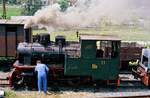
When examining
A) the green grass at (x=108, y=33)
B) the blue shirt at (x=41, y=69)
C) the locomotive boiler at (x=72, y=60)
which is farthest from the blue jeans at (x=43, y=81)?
the green grass at (x=108, y=33)

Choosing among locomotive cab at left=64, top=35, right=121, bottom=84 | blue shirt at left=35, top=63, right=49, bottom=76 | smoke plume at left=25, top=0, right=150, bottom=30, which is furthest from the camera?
smoke plume at left=25, top=0, right=150, bottom=30

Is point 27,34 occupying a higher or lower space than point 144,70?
higher

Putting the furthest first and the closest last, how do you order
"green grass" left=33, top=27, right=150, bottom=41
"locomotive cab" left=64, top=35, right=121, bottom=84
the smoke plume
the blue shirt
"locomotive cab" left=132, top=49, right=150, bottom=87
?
1. "green grass" left=33, top=27, right=150, bottom=41
2. the smoke plume
3. "locomotive cab" left=132, top=49, right=150, bottom=87
4. "locomotive cab" left=64, top=35, right=121, bottom=84
5. the blue shirt

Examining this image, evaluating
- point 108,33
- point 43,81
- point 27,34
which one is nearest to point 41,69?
point 43,81

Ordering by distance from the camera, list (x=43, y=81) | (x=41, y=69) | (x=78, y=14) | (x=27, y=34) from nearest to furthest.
Result: (x=41, y=69) → (x=43, y=81) → (x=27, y=34) → (x=78, y=14)

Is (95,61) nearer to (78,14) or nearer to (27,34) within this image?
(27,34)

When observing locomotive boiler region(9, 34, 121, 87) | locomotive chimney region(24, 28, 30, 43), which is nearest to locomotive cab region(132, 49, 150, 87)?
locomotive boiler region(9, 34, 121, 87)

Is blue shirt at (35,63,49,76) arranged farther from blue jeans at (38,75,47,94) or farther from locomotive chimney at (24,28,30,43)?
locomotive chimney at (24,28,30,43)

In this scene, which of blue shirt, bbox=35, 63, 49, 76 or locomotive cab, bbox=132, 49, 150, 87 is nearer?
blue shirt, bbox=35, 63, 49, 76

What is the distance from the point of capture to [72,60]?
14977mm

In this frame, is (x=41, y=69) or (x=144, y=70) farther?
(x=144, y=70)

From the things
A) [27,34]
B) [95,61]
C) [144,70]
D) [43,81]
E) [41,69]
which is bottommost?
[43,81]

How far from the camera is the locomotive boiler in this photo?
15.0m

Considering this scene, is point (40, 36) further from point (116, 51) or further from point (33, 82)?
point (116, 51)
